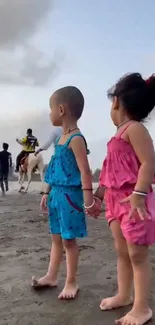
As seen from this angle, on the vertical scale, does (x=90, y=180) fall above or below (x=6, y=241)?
above

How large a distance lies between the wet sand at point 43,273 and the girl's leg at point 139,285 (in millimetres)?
90

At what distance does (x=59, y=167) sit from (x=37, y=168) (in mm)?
14030

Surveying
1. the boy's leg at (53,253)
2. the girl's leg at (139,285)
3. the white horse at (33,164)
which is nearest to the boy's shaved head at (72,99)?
the boy's leg at (53,253)

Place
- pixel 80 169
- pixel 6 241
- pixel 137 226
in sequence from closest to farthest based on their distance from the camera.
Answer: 1. pixel 137 226
2. pixel 80 169
3. pixel 6 241

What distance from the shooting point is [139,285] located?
→ 303 centimetres

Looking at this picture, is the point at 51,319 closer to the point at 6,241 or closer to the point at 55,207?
the point at 55,207

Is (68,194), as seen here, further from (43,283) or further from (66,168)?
(43,283)

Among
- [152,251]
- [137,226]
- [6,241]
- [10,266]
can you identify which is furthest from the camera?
[6,241]

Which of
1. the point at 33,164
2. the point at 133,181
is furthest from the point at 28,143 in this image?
the point at 133,181

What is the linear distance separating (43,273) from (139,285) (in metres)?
1.45

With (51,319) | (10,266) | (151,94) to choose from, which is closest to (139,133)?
(151,94)

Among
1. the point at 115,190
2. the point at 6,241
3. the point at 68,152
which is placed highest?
the point at 68,152

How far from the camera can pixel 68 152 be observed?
3.59 meters

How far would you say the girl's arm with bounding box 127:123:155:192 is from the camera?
290cm
